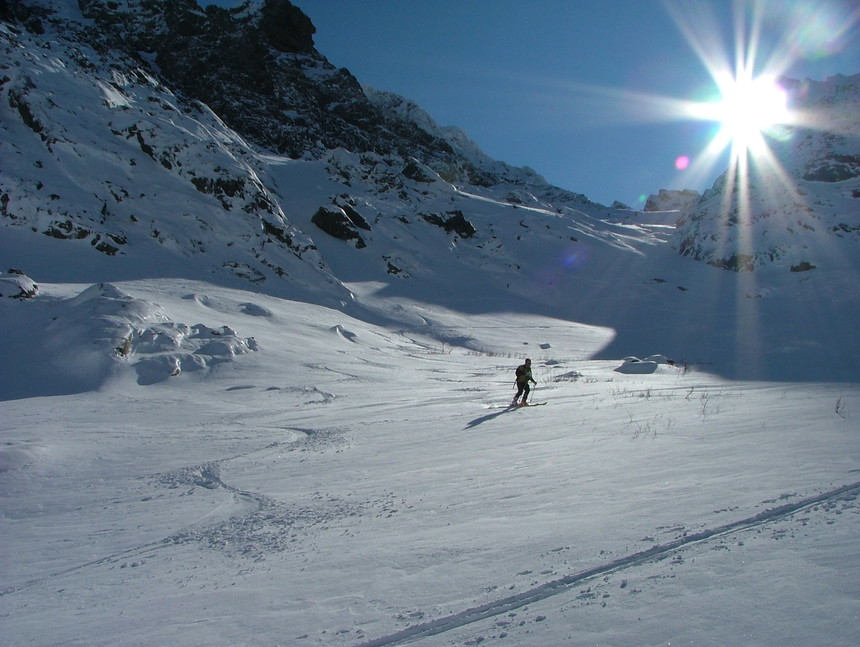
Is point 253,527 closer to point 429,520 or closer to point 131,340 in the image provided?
point 429,520

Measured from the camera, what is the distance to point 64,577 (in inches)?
150

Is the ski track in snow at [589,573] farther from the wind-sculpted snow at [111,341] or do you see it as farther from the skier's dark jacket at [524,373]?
the wind-sculpted snow at [111,341]

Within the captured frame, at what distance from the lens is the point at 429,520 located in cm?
414

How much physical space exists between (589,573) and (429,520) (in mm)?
1450

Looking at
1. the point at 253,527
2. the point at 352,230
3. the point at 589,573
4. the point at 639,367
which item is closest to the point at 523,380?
the point at 253,527

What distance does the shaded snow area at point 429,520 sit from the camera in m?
2.69

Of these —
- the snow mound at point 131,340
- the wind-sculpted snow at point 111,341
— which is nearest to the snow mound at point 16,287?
the wind-sculpted snow at point 111,341

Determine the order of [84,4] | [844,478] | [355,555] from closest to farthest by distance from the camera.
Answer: [355,555]
[844,478]
[84,4]

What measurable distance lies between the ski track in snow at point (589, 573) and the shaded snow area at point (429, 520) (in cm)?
2

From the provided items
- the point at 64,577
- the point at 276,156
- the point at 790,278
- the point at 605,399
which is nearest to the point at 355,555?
the point at 64,577

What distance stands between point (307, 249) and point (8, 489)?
28.0 metres

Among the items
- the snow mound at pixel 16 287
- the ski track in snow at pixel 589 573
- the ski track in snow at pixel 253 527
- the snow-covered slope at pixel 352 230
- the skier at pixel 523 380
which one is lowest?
the ski track in snow at pixel 253 527

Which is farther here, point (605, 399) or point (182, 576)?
point (605, 399)

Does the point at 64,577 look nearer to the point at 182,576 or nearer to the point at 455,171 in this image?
the point at 182,576
